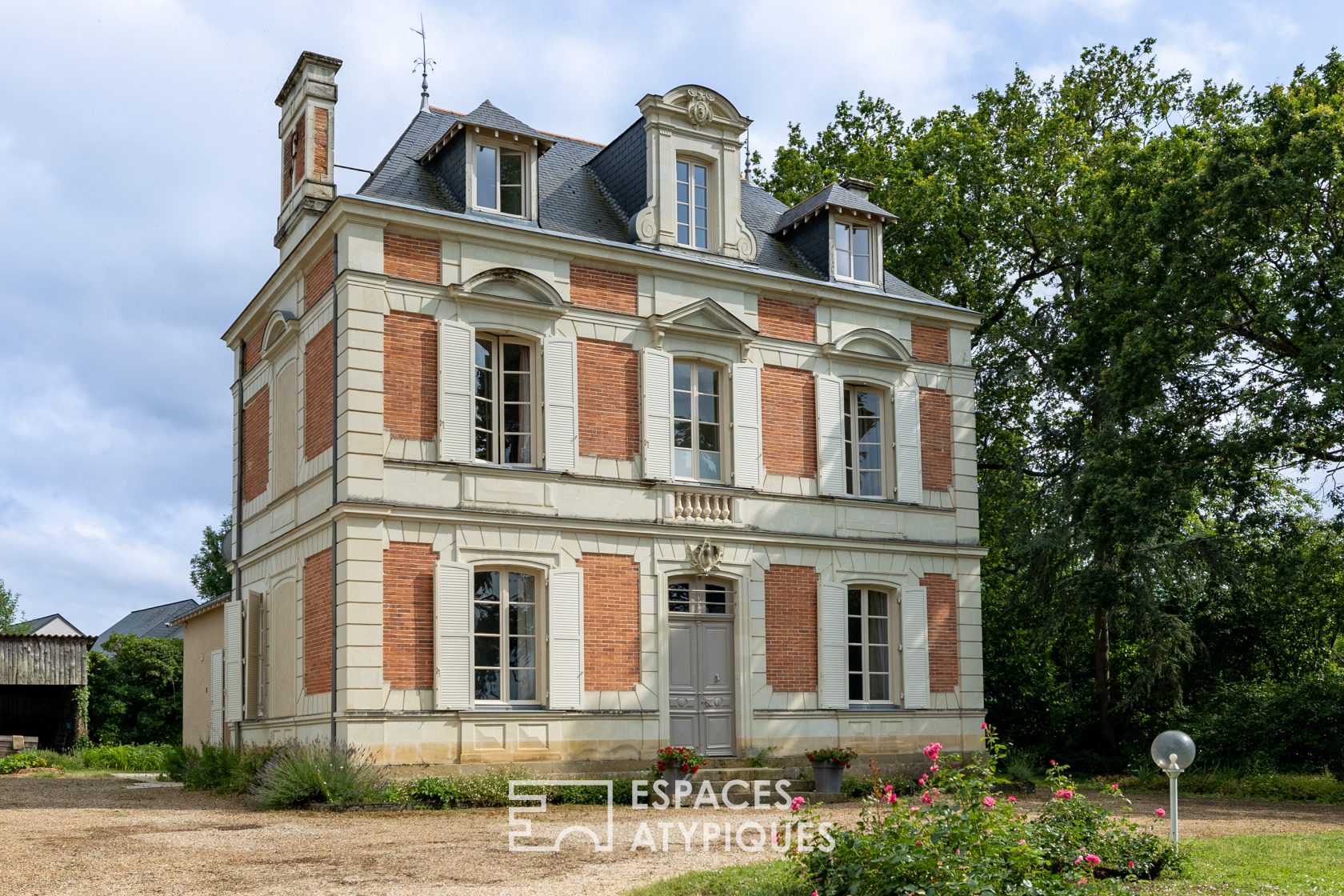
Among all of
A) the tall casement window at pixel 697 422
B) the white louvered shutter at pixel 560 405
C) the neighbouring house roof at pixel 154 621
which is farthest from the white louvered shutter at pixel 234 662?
the neighbouring house roof at pixel 154 621

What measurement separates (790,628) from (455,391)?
550cm

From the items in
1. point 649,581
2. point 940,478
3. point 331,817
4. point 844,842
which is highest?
point 940,478

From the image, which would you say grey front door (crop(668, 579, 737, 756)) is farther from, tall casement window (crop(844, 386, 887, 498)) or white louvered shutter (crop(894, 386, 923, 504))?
white louvered shutter (crop(894, 386, 923, 504))

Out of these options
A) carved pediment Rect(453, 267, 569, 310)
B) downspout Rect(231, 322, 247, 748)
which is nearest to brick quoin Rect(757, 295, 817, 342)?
carved pediment Rect(453, 267, 569, 310)

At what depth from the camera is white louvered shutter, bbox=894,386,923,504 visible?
19.1 m

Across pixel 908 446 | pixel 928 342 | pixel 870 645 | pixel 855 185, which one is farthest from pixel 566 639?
pixel 855 185

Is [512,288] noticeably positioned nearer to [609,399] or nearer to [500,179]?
[500,179]

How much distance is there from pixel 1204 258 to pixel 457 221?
10.2m

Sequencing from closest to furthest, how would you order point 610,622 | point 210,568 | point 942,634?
point 610,622 < point 942,634 < point 210,568

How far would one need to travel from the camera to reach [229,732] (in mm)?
18578

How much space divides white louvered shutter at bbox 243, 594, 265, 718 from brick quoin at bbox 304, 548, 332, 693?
1951mm

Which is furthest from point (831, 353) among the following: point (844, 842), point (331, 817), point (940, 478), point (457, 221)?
point (844, 842)

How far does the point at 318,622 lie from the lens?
15867mm

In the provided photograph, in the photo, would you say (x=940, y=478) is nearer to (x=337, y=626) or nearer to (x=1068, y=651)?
(x=1068, y=651)
